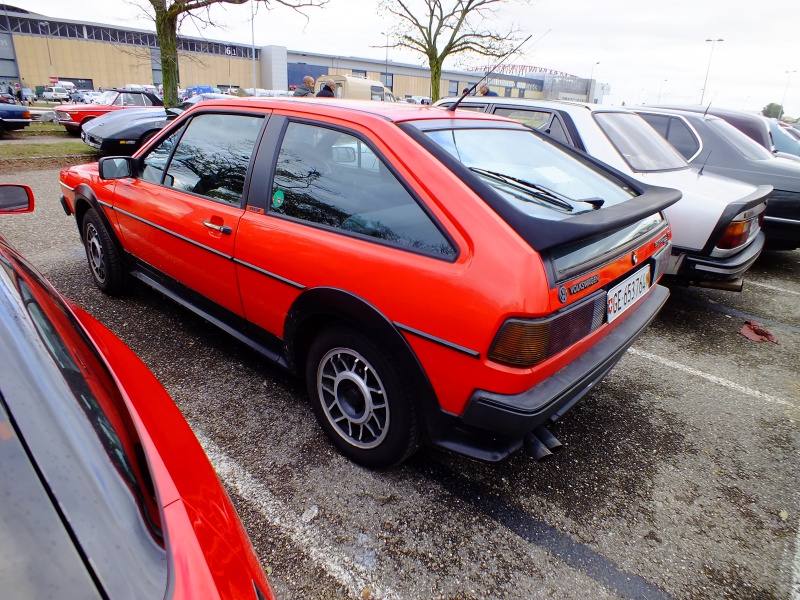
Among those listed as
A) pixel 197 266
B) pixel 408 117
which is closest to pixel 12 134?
pixel 197 266

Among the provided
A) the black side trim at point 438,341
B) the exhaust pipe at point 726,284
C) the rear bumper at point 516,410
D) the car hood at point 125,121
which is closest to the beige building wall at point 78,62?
the car hood at point 125,121

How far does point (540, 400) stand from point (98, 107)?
15.4m

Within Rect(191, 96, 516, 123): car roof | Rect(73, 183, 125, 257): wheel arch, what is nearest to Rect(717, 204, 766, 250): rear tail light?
Rect(191, 96, 516, 123): car roof

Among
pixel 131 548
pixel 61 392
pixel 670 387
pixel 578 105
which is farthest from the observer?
pixel 578 105

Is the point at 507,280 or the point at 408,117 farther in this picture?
the point at 408,117

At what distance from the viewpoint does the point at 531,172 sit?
8.00 feet

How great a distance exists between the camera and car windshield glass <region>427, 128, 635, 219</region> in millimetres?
2107

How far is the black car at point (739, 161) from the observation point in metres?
5.30

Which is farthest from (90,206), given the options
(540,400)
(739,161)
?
(739,161)

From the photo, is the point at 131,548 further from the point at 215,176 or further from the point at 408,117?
the point at 215,176

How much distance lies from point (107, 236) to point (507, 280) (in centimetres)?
339

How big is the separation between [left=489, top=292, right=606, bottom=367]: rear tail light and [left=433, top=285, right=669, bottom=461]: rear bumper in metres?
0.13

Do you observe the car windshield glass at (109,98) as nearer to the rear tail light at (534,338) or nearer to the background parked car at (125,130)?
the background parked car at (125,130)

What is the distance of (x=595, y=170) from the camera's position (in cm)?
283
